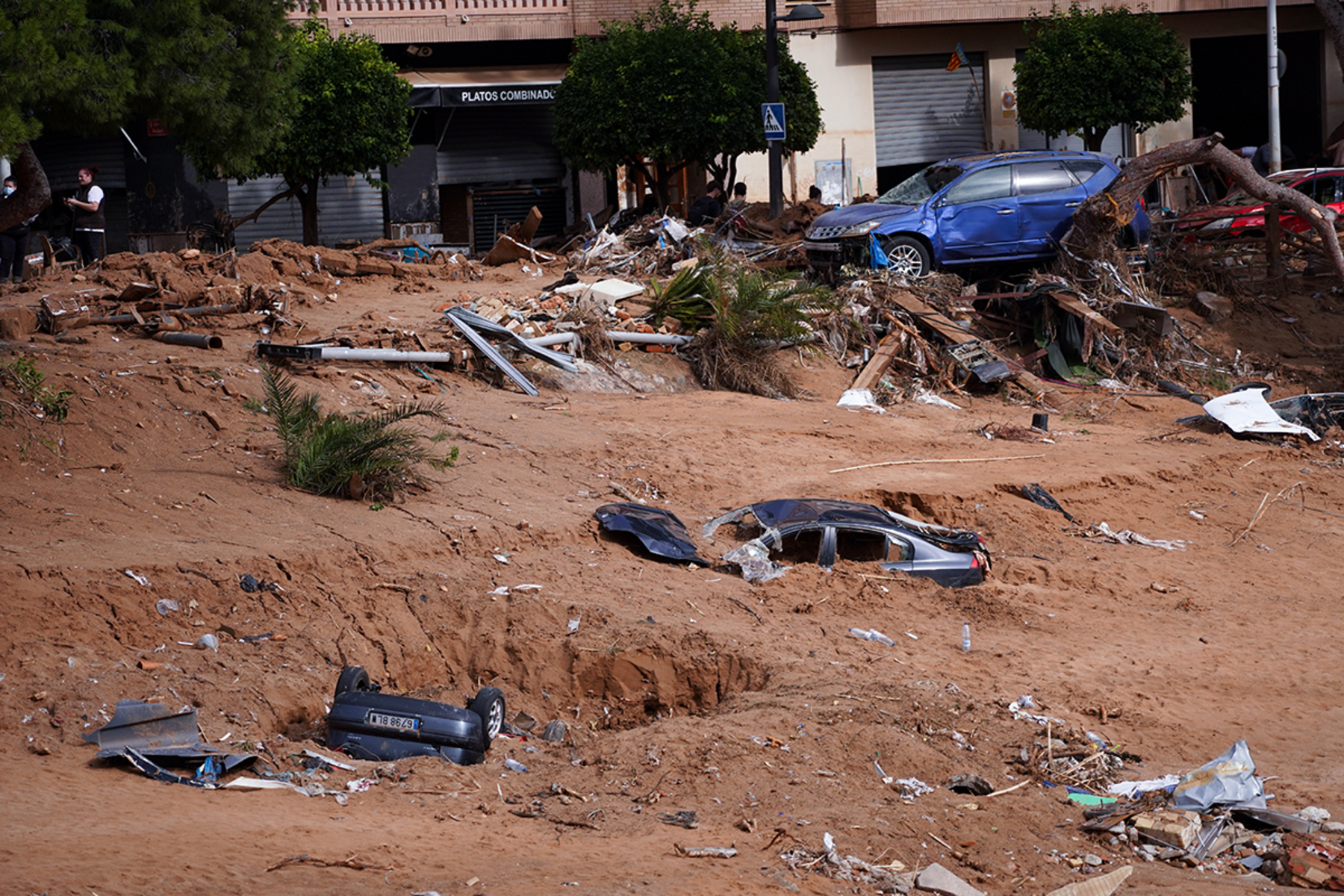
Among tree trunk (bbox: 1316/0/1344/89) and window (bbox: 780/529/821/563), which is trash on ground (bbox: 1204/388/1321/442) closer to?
window (bbox: 780/529/821/563)

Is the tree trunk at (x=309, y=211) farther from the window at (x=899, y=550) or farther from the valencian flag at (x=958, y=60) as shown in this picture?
the window at (x=899, y=550)

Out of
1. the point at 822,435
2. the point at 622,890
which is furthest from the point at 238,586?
the point at 822,435

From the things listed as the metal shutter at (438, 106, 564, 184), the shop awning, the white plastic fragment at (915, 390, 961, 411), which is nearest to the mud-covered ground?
the white plastic fragment at (915, 390, 961, 411)

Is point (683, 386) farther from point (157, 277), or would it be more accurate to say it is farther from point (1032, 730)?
point (1032, 730)

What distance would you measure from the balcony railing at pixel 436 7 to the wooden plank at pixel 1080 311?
14.4 m

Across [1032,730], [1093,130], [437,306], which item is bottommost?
[1032,730]

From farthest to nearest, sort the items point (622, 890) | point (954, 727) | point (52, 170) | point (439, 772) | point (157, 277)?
1. point (52, 170)
2. point (157, 277)
3. point (954, 727)
4. point (439, 772)
5. point (622, 890)

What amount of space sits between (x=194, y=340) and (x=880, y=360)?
26.8ft

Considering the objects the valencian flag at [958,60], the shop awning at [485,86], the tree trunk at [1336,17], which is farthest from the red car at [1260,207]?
the shop awning at [485,86]

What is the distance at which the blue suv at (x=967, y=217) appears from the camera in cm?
1755

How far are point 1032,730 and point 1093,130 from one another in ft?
77.2

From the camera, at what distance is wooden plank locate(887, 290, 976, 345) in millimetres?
16547

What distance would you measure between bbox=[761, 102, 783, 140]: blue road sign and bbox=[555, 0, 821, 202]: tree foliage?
3.91 m

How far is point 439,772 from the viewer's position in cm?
636
